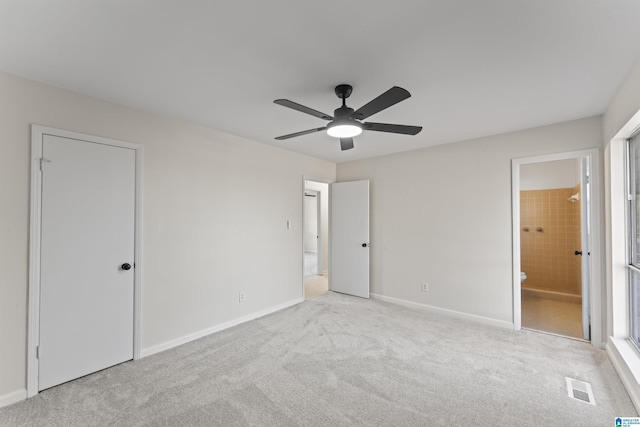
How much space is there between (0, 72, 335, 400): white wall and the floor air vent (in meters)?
3.24

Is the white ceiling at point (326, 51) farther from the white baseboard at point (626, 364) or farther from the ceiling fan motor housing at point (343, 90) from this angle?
the white baseboard at point (626, 364)

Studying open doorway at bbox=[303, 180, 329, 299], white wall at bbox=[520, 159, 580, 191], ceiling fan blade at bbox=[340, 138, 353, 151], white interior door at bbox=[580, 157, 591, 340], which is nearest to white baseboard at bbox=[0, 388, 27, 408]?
ceiling fan blade at bbox=[340, 138, 353, 151]

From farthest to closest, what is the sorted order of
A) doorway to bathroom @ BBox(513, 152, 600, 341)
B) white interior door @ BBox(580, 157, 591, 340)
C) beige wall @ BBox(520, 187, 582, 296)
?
beige wall @ BBox(520, 187, 582, 296) < doorway to bathroom @ BBox(513, 152, 600, 341) < white interior door @ BBox(580, 157, 591, 340)

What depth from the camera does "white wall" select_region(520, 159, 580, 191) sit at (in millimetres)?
4613

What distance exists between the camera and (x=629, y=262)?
2.50 metres

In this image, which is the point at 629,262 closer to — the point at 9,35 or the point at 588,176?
the point at 588,176

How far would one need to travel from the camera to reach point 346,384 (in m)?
2.24

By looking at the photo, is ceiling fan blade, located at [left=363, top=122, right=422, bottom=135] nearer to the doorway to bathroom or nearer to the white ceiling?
the white ceiling

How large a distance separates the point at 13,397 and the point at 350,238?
13.5ft

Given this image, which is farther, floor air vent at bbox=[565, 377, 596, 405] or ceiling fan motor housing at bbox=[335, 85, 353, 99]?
ceiling fan motor housing at bbox=[335, 85, 353, 99]

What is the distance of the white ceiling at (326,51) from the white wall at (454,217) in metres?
0.65

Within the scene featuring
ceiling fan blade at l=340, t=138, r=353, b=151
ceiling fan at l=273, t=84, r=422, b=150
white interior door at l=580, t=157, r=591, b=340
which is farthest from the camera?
white interior door at l=580, t=157, r=591, b=340

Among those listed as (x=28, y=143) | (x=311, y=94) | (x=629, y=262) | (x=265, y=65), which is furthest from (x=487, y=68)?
(x=28, y=143)

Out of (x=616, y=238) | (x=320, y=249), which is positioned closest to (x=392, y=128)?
(x=616, y=238)
